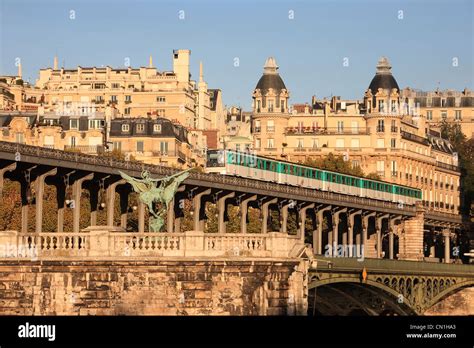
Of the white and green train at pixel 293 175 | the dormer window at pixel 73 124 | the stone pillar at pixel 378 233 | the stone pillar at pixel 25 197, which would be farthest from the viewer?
the dormer window at pixel 73 124

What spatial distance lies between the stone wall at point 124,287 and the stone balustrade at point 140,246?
13.9 inches

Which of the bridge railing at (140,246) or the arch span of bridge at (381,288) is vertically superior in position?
the bridge railing at (140,246)

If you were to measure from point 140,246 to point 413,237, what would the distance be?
13144cm

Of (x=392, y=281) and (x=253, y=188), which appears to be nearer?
(x=392, y=281)

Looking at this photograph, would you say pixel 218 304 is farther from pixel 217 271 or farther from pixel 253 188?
pixel 253 188

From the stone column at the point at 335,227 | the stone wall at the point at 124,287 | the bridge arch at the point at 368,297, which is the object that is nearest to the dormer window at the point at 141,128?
the stone column at the point at 335,227

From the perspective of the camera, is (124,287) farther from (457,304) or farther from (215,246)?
(457,304)

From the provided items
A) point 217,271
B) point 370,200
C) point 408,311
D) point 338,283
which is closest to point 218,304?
point 217,271

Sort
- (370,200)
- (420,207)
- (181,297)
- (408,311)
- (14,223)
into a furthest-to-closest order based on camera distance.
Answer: (420,207) < (370,200) < (14,223) < (408,311) < (181,297)

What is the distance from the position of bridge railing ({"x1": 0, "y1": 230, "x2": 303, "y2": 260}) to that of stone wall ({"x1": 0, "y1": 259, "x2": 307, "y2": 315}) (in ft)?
1.18

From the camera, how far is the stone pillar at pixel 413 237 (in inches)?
7638

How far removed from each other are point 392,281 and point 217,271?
50.8 meters

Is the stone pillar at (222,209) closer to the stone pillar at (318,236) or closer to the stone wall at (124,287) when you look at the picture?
the stone pillar at (318,236)

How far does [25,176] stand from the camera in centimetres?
11812
